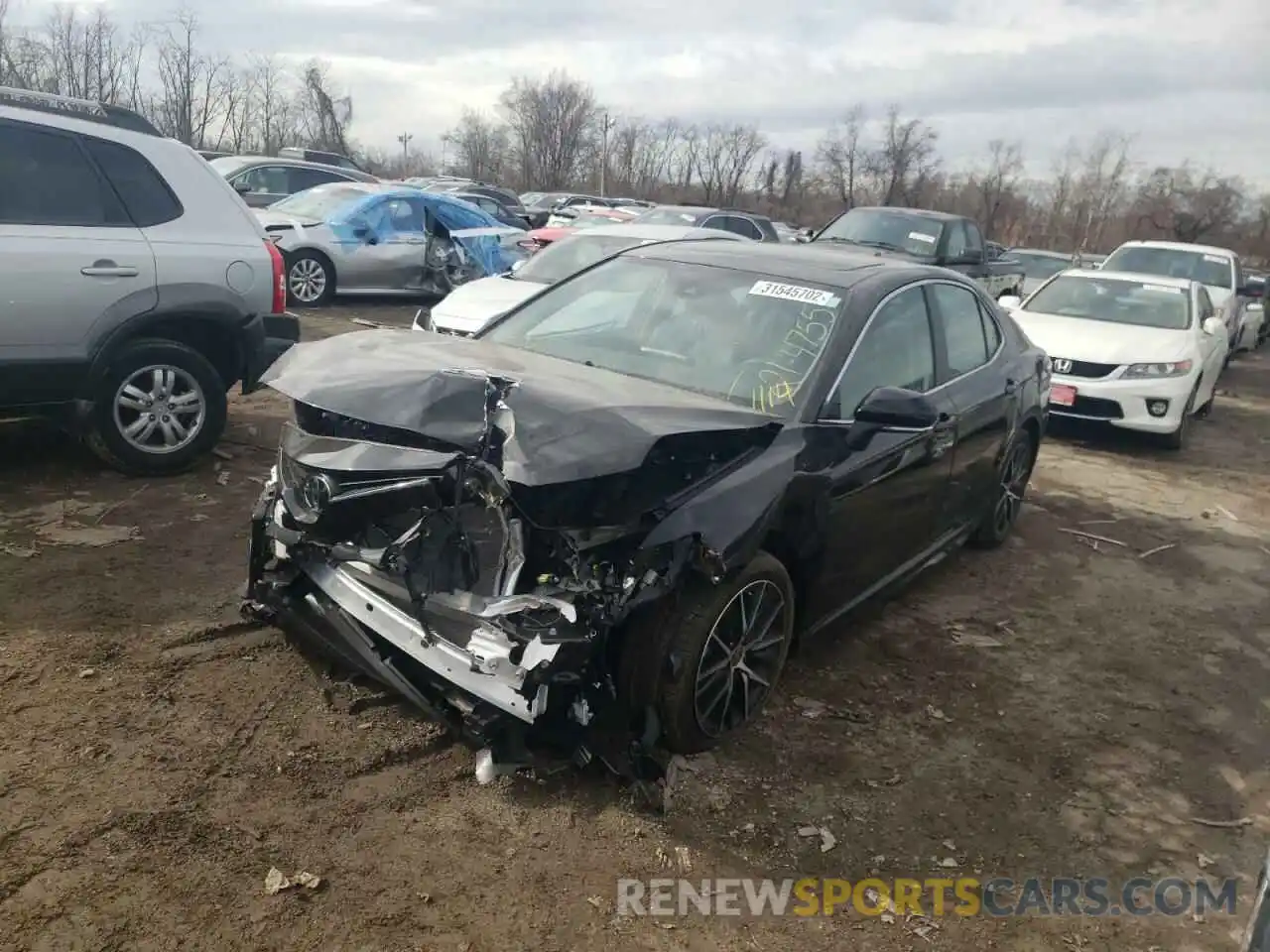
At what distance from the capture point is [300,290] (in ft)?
41.9

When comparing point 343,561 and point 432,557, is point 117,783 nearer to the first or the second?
point 343,561

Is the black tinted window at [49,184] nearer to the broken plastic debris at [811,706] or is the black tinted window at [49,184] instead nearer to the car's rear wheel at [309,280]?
the broken plastic debris at [811,706]

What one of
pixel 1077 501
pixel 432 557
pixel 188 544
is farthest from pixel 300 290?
pixel 432 557

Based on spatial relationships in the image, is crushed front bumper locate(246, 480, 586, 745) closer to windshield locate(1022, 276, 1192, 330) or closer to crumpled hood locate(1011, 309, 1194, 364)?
crumpled hood locate(1011, 309, 1194, 364)

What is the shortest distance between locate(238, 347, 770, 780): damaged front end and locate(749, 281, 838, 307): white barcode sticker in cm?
102

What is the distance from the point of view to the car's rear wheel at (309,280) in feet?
41.5

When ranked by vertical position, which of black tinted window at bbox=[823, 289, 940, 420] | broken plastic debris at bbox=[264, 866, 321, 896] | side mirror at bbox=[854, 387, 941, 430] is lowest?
broken plastic debris at bbox=[264, 866, 321, 896]

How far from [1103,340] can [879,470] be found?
6.50 metres

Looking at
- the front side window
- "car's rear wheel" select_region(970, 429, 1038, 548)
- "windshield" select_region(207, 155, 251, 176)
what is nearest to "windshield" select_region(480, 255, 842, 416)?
"car's rear wheel" select_region(970, 429, 1038, 548)

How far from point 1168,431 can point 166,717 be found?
8921mm

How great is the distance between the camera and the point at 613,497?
122 inches

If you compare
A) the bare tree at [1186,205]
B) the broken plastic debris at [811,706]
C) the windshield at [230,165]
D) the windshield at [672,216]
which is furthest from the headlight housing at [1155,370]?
the bare tree at [1186,205]

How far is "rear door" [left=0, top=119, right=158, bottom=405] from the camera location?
5.07m
